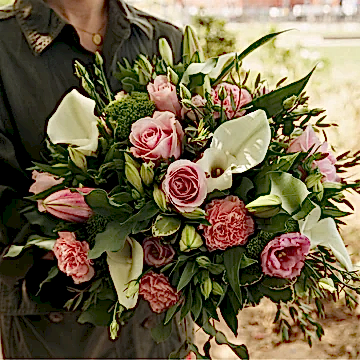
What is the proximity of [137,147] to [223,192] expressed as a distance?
5.1 inches

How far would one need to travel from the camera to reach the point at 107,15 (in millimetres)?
1070

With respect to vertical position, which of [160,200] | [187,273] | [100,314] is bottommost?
[100,314]

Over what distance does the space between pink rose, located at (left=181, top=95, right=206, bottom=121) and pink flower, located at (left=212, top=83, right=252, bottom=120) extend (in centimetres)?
2

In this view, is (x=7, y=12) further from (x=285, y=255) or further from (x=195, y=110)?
(x=285, y=255)

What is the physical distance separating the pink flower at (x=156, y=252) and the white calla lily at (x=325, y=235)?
187 millimetres

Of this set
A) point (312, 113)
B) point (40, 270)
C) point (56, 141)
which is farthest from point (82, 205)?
point (312, 113)

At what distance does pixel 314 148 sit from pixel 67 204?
36cm

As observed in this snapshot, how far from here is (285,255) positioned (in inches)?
28.5

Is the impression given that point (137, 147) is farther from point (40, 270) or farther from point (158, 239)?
point (40, 270)

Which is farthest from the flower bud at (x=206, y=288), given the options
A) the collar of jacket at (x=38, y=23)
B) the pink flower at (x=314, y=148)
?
the collar of jacket at (x=38, y=23)

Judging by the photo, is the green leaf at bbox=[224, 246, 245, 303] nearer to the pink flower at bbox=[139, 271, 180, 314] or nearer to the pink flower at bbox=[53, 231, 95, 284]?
the pink flower at bbox=[139, 271, 180, 314]

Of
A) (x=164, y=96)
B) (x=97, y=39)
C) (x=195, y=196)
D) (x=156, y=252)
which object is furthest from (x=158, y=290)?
(x=97, y=39)

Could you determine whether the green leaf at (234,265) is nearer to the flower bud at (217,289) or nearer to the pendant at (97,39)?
the flower bud at (217,289)

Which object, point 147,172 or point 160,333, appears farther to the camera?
point 160,333
